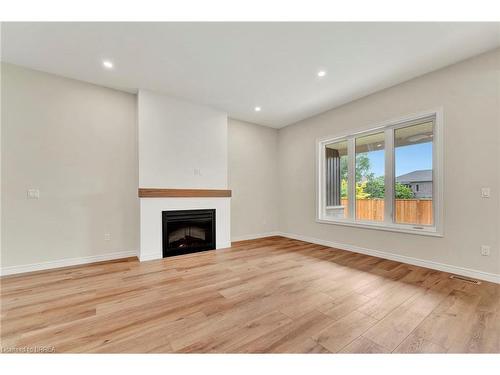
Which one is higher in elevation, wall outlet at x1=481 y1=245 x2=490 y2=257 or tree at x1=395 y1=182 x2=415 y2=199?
tree at x1=395 y1=182 x2=415 y2=199

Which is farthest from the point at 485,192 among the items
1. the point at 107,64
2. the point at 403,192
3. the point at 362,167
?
the point at 107,64

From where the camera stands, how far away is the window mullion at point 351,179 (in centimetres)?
413

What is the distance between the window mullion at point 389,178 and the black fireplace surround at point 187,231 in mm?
3179

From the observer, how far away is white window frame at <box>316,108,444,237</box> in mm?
2939

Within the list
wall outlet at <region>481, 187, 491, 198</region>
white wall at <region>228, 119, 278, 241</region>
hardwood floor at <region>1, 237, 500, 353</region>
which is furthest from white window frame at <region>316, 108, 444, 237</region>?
white wall at <region>228, 119, 278, 241</region>

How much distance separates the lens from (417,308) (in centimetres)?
196

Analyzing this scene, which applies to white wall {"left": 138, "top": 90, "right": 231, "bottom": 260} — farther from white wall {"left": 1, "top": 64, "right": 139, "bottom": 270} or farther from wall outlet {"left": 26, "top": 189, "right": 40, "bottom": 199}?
wall outlet {"left": 26, "top": 189, "right": 40, "bottom": 199}

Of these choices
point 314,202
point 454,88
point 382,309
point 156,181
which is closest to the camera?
point 382,309

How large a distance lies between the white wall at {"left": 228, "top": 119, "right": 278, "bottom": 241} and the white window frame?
1315 mm

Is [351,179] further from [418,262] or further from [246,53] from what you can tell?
[246,53]

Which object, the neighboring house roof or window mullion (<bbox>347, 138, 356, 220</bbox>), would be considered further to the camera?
window mullion (<bbox>347, 138, 356, 220</bbox>)

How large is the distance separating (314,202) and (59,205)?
182 inches
